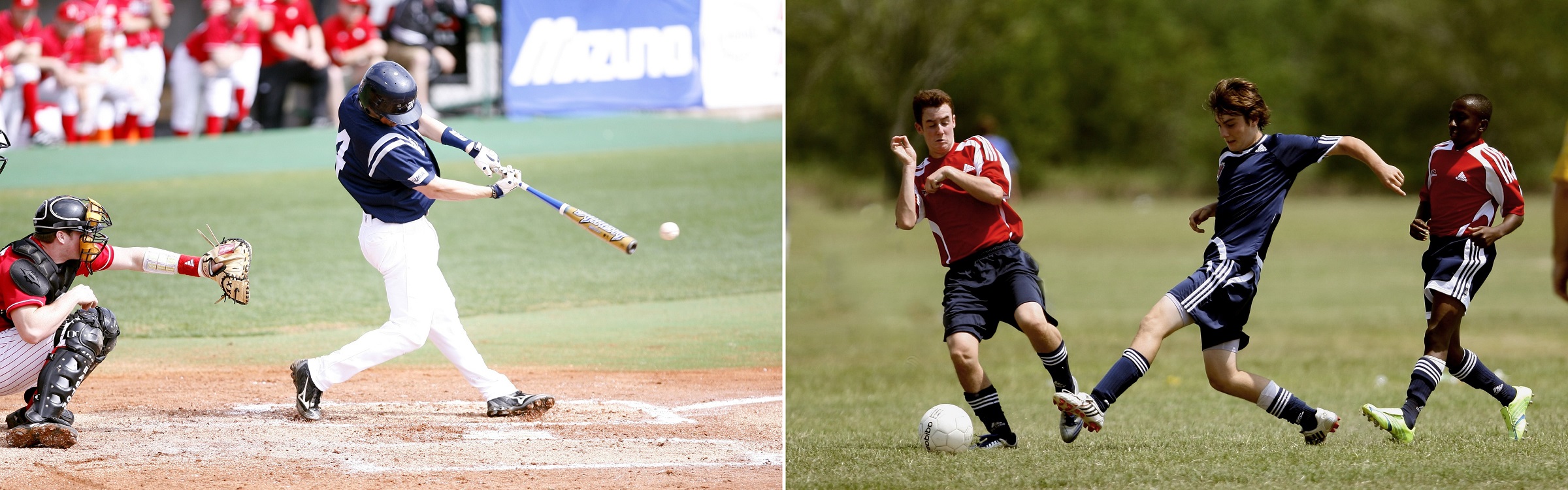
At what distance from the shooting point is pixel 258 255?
12.7m

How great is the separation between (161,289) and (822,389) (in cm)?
634

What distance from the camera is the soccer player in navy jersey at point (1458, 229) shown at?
236 inches

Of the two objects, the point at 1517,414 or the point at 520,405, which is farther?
the point at 520,405

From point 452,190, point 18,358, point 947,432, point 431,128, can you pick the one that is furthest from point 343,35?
point 947,432

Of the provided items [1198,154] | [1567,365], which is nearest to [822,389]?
[1567,365]

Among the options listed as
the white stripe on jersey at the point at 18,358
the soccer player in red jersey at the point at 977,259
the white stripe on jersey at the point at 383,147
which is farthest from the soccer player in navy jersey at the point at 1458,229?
the white stripe on jersey at the point at 18,358

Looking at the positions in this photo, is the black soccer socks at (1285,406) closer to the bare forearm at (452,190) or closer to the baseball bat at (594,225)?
the baseball bat at (594,225)

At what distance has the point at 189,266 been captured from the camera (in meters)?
6.45

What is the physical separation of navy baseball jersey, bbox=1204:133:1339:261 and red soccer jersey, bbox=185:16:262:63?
14.4 metres

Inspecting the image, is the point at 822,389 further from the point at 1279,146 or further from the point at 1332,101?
the point at 1332,101

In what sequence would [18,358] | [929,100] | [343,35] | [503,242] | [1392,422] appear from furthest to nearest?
[343,35]
[503,242]
[18,358]
[1392,422]
[929,100]

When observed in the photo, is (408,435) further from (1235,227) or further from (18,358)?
(1235,227)

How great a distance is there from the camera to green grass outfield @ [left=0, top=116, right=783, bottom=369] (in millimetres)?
10016

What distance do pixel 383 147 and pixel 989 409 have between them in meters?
3.06
